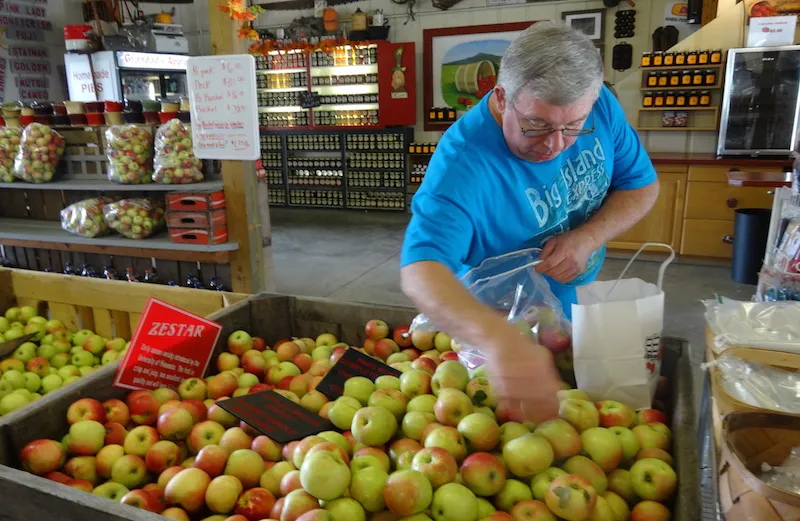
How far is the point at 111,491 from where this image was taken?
4.11ft

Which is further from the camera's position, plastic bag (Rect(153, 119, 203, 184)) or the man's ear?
plastic bag (Rect(153, 119, 203, 184))

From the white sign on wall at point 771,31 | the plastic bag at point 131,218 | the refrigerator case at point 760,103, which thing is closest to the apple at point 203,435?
the plastic bag at point 131,218

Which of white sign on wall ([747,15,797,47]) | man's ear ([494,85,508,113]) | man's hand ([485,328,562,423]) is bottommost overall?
man's hand ([485,328,562,423])

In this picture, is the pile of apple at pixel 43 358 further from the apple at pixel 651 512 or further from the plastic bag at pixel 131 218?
the apple at pixel 651 512

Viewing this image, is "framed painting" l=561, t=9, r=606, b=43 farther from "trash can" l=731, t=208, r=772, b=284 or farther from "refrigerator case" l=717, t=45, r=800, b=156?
"trash can" l=731, t=208, r=772, b=284

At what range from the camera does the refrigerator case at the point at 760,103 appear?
5578 mm

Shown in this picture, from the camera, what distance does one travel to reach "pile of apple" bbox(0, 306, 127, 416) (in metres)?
1.84

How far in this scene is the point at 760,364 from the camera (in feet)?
4.65

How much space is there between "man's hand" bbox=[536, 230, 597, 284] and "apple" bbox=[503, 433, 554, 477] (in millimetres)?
513

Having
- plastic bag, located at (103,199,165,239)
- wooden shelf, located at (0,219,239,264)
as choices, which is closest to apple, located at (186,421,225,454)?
wooden shelf, located at (0,219,239,264)

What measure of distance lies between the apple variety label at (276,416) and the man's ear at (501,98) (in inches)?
32.1

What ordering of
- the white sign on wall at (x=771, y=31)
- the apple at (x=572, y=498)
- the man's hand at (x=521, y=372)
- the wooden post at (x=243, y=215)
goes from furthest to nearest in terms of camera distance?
1. the white sign on wall at (x=771, y=31)
2. the wooden post at (x=243, y=215)
3. the apple at (x=572, y=498)
4. the man's hand at (x=521, y=372)

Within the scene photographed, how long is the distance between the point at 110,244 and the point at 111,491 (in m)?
2.29

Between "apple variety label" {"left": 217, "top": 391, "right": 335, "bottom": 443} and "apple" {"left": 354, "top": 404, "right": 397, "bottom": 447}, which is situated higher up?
"apple" {"left": 354, "top": 404, "right": 397, "bottom": 447}
